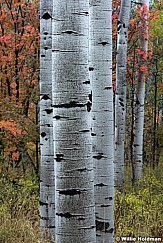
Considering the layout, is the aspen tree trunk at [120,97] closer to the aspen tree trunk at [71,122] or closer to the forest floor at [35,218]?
the forest floor at [35,218]

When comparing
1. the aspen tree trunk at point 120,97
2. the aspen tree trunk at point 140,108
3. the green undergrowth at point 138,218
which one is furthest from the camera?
the aspen tree trunk at point 140,108

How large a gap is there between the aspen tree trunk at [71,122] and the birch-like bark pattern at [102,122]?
1.24 meters

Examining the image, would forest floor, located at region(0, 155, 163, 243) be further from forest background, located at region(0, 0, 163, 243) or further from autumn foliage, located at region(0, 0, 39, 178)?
autumn foliage, located at region(0, 0, 39, 178)

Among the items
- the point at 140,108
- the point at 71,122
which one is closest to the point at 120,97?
the point at 140,108

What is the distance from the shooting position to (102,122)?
410 centimetres

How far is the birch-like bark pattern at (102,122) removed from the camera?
4082mm

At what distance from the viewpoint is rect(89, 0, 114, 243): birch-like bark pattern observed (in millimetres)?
4082

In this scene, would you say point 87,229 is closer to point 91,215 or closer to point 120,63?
point 91,215

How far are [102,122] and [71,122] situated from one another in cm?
133

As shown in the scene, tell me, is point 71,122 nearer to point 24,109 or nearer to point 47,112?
point 47,112

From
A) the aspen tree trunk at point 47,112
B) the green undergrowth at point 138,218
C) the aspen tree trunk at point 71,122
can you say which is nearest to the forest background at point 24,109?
the green undergrowth at point 138,218

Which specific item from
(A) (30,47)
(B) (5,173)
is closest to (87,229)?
(B) (5,173)

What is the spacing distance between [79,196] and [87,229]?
0.74 ft

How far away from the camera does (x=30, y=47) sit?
12.3 metres
